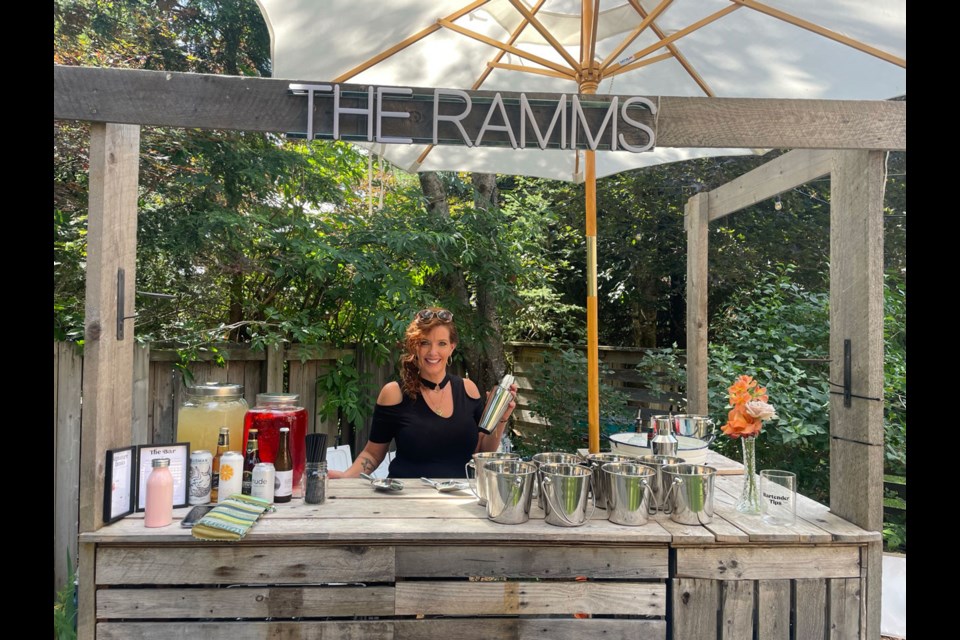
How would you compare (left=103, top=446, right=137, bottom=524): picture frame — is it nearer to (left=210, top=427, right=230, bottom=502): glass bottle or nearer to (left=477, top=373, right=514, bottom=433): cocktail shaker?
(left=210, top=427, right=230, bottom=502): glass bottle

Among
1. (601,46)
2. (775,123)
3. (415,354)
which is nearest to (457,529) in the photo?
(415,354)

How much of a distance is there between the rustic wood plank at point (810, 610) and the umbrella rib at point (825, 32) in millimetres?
1941

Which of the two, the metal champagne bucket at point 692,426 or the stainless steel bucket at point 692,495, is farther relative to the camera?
the metal champagne bucket at point 692,426

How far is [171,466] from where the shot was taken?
6.01 ft

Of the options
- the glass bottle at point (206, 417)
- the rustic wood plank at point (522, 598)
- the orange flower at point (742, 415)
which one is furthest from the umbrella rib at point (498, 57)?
the rustic wood plank at point (522, 598)

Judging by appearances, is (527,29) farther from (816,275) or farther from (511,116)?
(816,275)

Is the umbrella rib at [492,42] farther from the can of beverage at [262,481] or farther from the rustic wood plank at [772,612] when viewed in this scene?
the rustic wood plank at [772,612]

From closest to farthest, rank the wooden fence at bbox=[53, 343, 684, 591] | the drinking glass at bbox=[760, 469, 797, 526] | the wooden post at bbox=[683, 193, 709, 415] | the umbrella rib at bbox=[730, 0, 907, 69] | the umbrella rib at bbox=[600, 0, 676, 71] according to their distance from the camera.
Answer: the drinking glass at bbox=[760, 469, 797, 526]
the umbrella rib at bbox=[730, 0, 907, 69]
the umbrella rib at bbox=[600, 0, 676, 71]
the wooden fence at bbox=[53, 343, 684, 591]
the wooden post at bbox=[683, 193, 709, 415]

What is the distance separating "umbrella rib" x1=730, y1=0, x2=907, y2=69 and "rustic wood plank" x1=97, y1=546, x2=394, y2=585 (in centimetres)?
237

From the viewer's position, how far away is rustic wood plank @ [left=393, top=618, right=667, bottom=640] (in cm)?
168

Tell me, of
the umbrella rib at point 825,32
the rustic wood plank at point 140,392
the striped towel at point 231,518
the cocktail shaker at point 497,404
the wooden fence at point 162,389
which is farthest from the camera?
the rustic wood plank at point 140,392

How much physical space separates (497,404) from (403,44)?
5.44ft

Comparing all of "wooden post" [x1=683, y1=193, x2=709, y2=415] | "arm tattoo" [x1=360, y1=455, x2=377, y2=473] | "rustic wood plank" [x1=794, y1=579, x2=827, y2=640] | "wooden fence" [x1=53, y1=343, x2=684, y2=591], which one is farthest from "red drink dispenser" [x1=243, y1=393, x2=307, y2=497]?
"wooden post" [x1=683, y1=193, x2=709, y2=415]

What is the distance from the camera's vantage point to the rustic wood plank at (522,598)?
1.69 m
